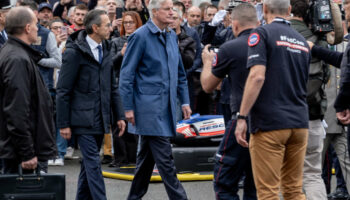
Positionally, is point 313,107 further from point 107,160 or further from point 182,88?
point 107,160

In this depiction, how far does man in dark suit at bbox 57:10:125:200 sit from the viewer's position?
21.4ft

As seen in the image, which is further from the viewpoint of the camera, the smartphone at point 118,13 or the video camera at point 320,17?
the smartphone at point 118,13

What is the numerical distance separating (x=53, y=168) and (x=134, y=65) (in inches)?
141

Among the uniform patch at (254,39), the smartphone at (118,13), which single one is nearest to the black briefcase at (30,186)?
the uniform patch at (254,39)

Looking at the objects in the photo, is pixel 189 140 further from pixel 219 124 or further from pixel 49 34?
pixel 49 34

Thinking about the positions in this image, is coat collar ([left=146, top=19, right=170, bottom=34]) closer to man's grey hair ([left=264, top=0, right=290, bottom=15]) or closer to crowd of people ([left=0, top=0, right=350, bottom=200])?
crowd of people ([left=0, top=0, right=350, bottom=200])

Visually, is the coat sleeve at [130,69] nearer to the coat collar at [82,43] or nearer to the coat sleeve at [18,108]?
the coat collar at [82,43]

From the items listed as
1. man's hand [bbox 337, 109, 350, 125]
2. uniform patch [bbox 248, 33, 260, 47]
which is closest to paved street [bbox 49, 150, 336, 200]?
man's hand [bbox 337, 109, 350, 125]

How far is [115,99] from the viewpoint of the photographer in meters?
6.88

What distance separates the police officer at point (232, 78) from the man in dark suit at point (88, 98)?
1.34 meters

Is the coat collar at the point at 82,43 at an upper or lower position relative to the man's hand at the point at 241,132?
upper

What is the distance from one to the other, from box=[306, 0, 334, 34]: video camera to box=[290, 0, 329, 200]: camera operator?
0.07 meters

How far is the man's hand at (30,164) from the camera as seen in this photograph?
5.04 meters

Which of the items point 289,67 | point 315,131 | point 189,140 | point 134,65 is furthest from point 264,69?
point 189,140
